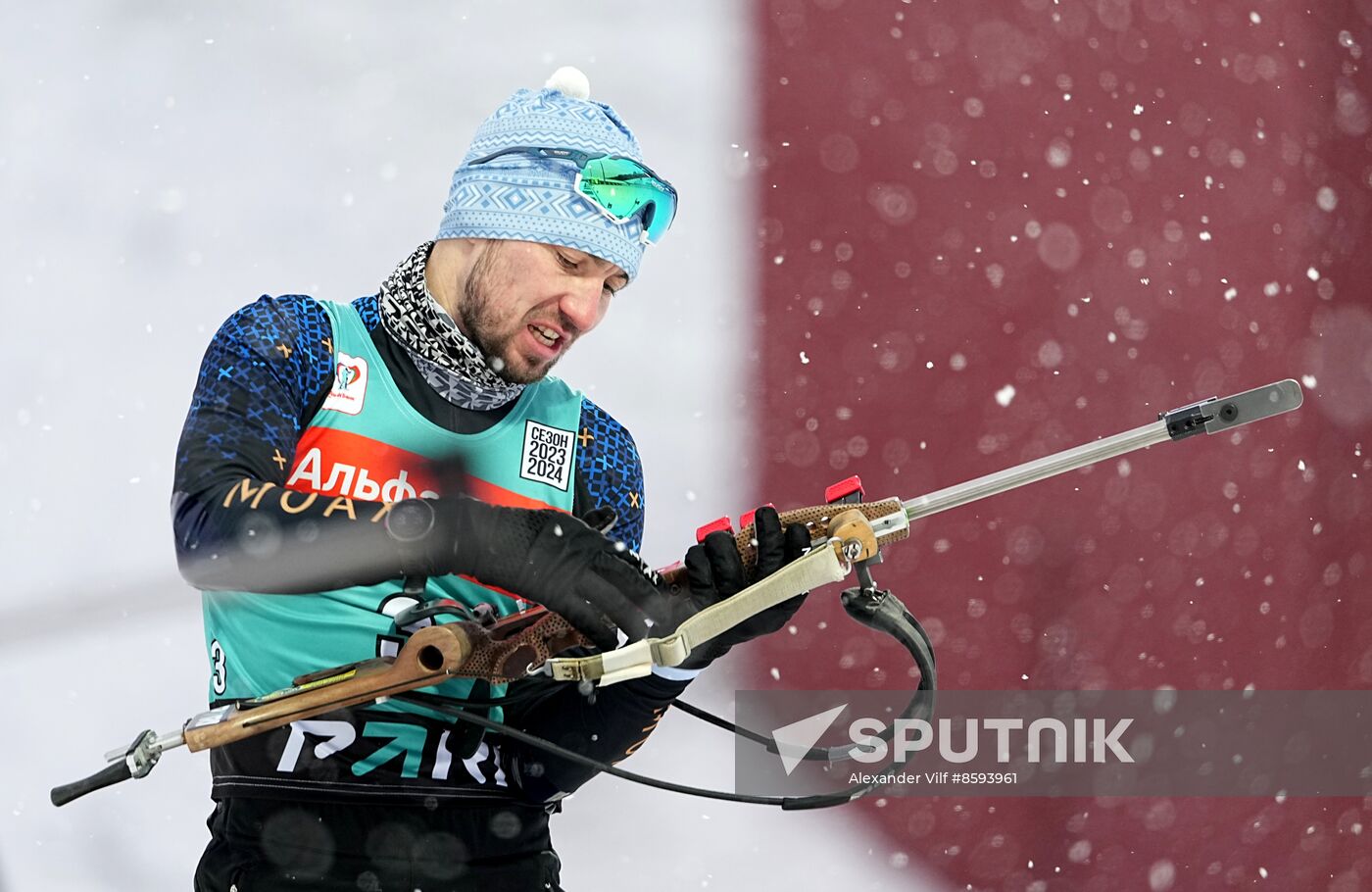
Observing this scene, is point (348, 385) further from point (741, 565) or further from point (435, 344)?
point (741, 565)

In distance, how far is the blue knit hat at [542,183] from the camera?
1273mm

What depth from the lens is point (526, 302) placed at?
4.17 ft

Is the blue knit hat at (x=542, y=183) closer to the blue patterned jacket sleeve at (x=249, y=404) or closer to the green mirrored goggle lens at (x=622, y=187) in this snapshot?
the green mirrored goggle lens at (x=622, y=187)

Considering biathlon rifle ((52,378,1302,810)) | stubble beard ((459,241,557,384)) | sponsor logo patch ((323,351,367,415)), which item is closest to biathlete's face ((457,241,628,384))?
stubble beard ((459,241,557,384))

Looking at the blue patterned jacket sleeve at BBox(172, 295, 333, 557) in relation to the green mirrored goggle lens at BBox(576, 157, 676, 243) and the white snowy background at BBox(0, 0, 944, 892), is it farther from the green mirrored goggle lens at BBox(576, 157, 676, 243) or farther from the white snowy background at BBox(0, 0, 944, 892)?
the white snowy background at BBox(0, 0, 944, 892)

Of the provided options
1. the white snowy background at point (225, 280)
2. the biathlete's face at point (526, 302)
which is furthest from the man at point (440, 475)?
the white snowy background at point (225, 280)

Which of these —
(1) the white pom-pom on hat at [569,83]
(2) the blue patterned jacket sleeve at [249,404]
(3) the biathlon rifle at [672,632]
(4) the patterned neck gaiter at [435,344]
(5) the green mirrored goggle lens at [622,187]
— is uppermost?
(1) the white pom-pom on hat at [569,83]

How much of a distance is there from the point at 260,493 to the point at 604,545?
268 mm

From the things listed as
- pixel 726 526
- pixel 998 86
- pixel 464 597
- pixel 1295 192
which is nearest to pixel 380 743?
pixel 464 597

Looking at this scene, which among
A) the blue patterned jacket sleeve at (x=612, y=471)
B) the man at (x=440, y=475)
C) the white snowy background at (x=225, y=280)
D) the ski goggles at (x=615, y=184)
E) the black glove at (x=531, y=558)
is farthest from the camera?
the white snowy background at (x=225, y=280)

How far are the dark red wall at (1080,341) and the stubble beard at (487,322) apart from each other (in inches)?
28.6

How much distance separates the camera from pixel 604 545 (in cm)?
107

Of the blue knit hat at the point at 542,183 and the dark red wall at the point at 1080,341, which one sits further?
the dark red wall at the point at 1080,341

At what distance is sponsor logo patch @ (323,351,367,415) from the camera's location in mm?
1280
